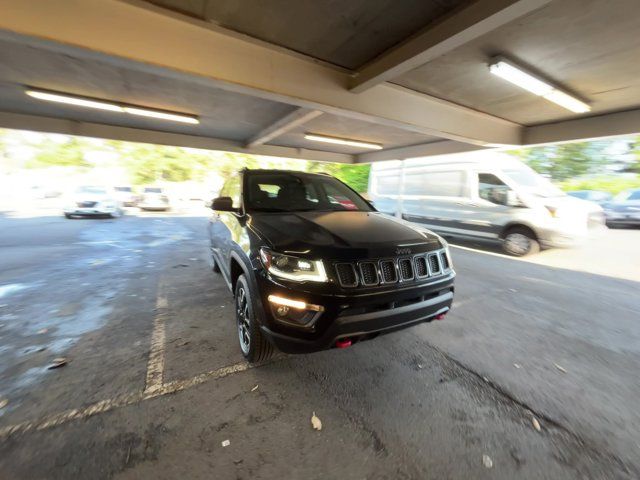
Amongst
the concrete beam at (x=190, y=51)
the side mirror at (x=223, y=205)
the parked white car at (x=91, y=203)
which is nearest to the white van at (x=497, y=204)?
the concrete beam at (x=190, y=51)

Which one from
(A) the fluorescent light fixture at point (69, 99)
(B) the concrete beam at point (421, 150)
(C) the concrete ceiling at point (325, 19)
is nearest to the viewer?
(C) the concrete ceiling at point (325, 19)

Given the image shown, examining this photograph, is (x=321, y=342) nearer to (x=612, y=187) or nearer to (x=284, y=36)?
(x=284, y=36)

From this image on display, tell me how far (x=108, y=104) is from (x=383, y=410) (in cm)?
800

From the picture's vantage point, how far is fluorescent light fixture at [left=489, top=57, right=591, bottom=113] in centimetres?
396

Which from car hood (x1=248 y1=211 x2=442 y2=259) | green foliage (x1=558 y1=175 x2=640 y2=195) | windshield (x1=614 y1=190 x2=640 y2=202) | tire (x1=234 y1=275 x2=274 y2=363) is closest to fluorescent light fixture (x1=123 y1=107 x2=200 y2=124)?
car hood (x1=248 y1=211 x2=442 y2=259)

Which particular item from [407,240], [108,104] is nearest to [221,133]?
[108,104]

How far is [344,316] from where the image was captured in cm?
195

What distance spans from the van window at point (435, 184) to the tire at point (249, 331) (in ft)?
24.1

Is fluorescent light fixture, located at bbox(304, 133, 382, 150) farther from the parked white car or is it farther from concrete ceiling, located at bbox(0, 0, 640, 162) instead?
the parked white car

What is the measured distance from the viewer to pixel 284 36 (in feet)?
11.8

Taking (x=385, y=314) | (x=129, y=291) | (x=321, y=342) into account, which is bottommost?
(x=129, y=291)

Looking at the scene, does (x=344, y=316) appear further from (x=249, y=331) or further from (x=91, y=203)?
(x=91, y=203)

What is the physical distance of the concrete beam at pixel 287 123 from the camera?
620 centimetres

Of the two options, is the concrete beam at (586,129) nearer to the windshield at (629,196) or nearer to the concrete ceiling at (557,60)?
the concrete ceiling at (557,60)
